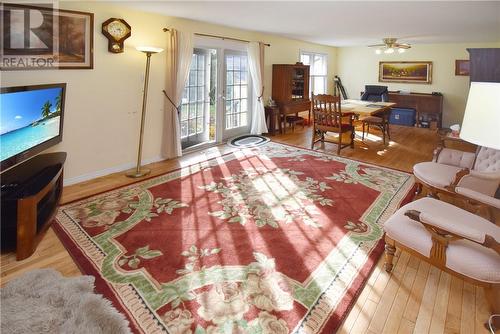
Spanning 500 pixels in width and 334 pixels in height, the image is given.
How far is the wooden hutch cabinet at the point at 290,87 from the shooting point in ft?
21.9

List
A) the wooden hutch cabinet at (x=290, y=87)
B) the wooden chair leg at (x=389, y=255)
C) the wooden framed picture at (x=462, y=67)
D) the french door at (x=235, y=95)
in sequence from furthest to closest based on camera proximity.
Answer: the wooden framed picture at (x=462, y=67) → the wooden hutch cabinet at (x=290, y=87) → the french door at (x=235, y=95) → the wooden chair leg at (x=389, y=255)

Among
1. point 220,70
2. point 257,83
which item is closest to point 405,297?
point 220,70

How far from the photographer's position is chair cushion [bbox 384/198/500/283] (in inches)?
70.2

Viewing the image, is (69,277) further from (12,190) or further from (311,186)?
(311,186)

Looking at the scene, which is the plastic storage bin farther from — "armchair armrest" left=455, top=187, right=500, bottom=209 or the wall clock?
the wall clock

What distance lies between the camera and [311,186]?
3.84 m

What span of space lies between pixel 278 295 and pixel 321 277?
372 millimetres

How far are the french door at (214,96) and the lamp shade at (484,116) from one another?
413 centimetres

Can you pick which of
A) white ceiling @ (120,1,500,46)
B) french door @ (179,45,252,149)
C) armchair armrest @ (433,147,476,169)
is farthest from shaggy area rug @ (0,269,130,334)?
armchair armrest @ (433,147,476,169)

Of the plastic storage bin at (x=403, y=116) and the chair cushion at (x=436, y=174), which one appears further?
the plastic storage bin at (x=403, y=116)

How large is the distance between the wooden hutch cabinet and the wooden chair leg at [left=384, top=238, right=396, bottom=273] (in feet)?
16.0

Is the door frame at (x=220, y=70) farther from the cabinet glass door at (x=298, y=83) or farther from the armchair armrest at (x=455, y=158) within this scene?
the armchair armrest at (x=455, y=158)

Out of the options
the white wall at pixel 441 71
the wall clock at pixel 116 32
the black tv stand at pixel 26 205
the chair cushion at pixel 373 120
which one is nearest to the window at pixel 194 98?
the wall clock at pixel 116 32

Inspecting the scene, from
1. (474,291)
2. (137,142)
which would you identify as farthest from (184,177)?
(474,291)
